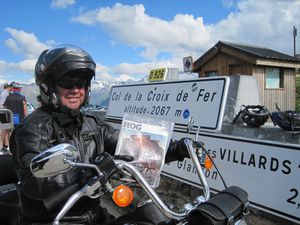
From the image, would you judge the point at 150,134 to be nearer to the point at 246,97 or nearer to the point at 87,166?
the point at 87,166

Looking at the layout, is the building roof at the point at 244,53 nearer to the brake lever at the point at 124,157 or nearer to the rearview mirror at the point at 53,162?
the brake lever at the point at 124,157

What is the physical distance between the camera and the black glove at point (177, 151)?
222cm

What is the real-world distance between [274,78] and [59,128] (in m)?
16.0

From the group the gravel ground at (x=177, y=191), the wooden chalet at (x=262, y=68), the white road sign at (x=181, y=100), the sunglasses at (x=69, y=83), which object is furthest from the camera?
the wooden chalet at (x=262, y=68)

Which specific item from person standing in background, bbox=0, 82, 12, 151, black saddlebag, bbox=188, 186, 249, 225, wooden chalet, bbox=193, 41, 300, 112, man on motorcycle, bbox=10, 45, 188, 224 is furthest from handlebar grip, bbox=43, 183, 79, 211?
wooden chalet, bbox=193, 41, 300, 112

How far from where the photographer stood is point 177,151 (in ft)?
7.38

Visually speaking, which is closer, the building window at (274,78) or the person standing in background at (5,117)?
the person standing in background at (5,117)

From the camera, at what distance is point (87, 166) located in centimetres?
149

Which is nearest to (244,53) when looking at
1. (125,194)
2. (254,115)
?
(254,115)

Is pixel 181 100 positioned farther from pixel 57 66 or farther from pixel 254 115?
pixel 57 66

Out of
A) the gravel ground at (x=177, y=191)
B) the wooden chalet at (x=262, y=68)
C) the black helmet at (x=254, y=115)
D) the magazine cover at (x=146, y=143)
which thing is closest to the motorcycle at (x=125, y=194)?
the magazine cover at (x=146, y=143)

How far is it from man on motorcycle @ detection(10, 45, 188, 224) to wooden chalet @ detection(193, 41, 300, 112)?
13.7 m

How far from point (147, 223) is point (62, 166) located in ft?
1.89

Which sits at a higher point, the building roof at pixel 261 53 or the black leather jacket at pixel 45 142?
the building roof at pixel 261 53
